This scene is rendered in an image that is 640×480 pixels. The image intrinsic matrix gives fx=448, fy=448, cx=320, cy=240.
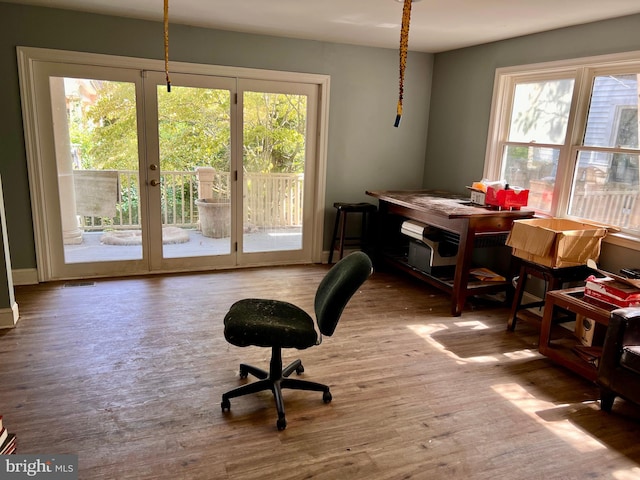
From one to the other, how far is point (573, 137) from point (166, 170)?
3.60m

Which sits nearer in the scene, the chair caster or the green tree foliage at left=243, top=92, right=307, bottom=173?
the chair caster

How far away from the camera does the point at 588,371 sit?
2.71 metres

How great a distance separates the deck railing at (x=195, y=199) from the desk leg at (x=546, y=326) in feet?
8.92

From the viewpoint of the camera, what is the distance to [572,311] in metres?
2.81

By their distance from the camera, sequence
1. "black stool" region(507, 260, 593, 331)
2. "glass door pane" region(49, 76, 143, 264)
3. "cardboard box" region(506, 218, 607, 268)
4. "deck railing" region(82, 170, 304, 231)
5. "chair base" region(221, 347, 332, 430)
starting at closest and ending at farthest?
"chair base" region(221, 347, 332, 430) → "cardboard box" region(506, 218, 607, 268) → "black stool" region(507, 260, 593, 331) → "glass door pane" region(49, 76, 143, 264) → "deck railing" region(82, 170, 304, 231)

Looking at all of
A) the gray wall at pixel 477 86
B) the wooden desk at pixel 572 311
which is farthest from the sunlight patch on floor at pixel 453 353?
the gray wall at pixel 477 86

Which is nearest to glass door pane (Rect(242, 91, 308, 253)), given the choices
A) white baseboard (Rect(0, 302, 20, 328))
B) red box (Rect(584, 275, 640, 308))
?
white baseboard (Rect(0, 302, 20, 328))

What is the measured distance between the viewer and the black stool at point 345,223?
4.74 meters

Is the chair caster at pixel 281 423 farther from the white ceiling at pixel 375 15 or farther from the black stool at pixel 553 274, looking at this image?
the white ceiling at pixel 375 15

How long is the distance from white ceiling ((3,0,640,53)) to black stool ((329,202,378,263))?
166 centimetres

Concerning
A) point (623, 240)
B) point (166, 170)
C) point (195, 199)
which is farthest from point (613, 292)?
point (166, 170)

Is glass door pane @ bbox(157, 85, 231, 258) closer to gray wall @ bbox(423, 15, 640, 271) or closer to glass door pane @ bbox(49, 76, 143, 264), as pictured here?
glass door pane @ bbox(49, 76, 143, 264)

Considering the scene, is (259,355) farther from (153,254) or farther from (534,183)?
(534,183)

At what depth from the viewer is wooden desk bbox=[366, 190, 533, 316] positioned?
357 cm
